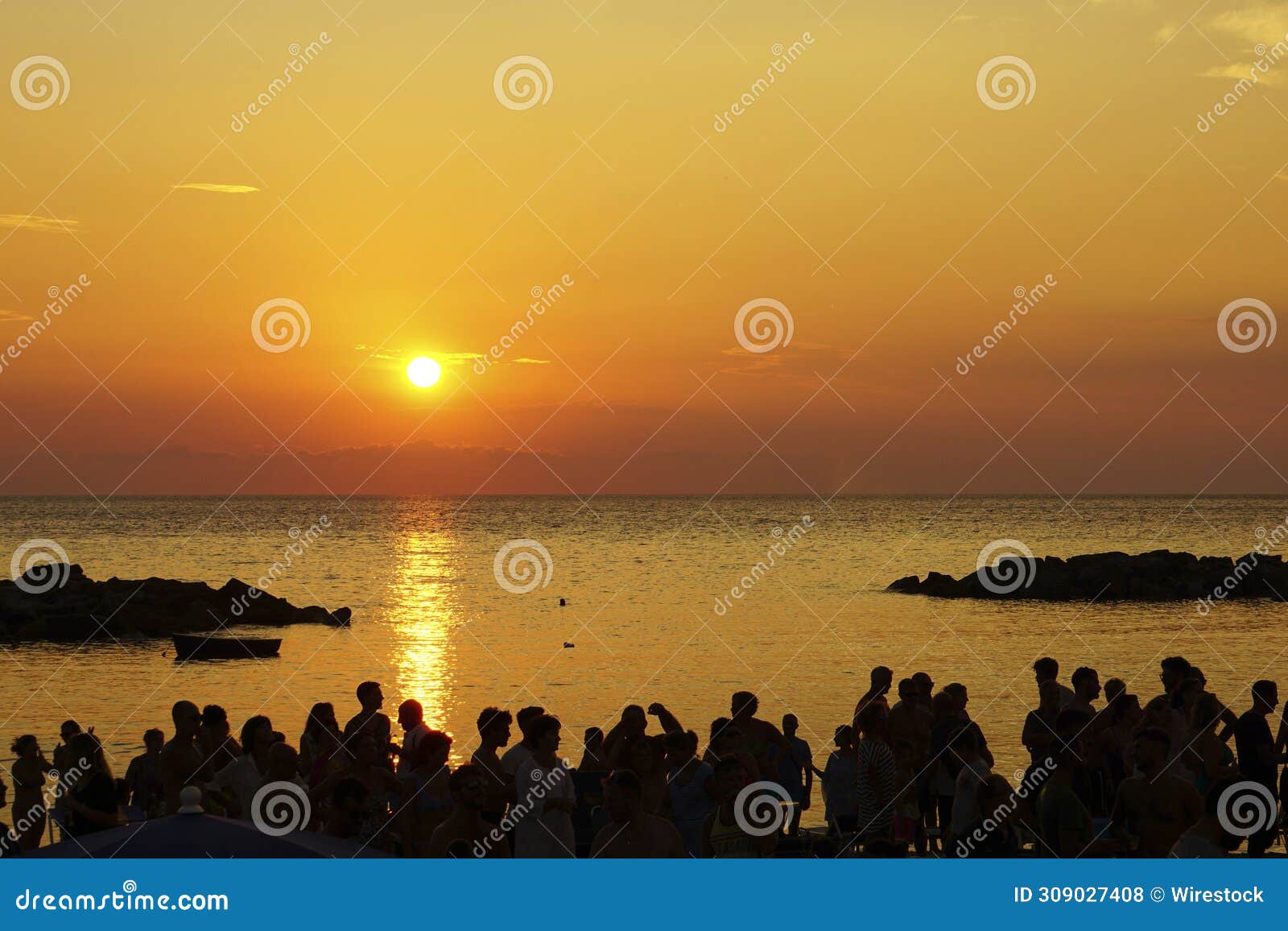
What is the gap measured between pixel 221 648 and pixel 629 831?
3975 cm

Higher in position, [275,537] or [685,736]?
[275,537]

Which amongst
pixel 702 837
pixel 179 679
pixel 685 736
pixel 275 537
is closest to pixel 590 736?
pixel 685 736

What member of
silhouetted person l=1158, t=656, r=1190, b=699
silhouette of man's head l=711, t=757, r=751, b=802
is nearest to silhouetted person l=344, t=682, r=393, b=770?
silhouette of man's head l=711, t=757, r=751, b=802

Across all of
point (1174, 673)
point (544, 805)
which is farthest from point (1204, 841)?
point (1174, 673)

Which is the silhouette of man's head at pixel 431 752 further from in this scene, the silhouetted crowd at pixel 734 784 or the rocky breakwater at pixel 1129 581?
the rocky breakwater at pixel 1129 581

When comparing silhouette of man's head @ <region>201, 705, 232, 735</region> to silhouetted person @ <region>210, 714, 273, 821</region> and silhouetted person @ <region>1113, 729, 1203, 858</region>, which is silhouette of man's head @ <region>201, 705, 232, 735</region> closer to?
silhouetted person @ <region>210, 714, 273, 821</region>

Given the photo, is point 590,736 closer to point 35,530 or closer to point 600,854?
point 600,854

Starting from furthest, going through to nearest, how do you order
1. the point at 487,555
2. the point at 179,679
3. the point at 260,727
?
the point at 487,555, the point at 179,679, the point at 260,727

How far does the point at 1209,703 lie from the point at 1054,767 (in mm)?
3730

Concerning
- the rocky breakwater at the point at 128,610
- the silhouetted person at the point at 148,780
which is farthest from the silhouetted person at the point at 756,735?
the rocky breakwater at the point at 128,610

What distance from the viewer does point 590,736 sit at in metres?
12.6

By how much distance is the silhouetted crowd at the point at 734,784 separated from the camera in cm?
821

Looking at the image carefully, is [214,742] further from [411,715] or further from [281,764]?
[411,715]

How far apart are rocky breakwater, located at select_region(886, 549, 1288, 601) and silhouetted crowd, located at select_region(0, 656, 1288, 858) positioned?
53856 millimetres
